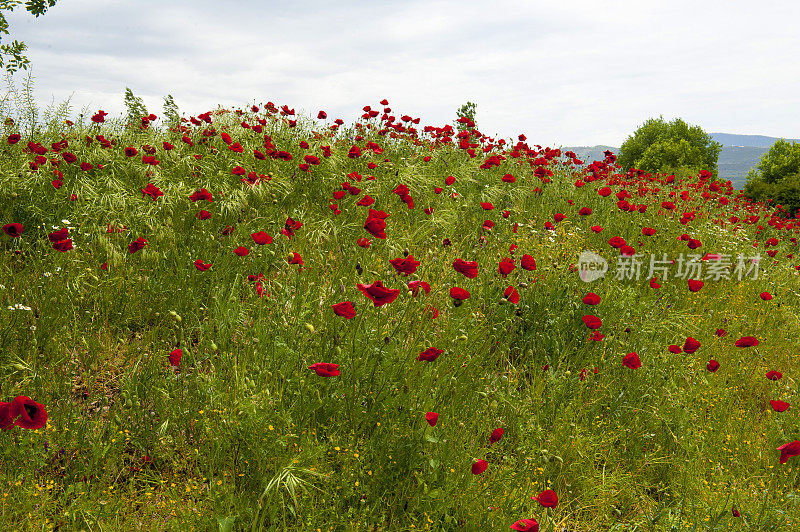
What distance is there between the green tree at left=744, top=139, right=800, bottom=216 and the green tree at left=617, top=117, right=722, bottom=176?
23.2ft

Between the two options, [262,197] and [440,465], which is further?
[262,197]

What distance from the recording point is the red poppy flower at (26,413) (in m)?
1.31

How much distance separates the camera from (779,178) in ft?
74.0

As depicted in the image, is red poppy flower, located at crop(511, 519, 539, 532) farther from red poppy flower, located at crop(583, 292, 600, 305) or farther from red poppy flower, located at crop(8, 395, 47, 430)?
red poppy flower, located at crop(583, 292, 600, 305)

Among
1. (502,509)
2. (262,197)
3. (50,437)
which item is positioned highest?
(262,197)

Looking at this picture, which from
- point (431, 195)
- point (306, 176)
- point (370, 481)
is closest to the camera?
point (370, 481)

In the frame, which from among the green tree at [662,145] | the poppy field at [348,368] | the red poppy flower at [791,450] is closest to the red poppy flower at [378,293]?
the poppy field at [348,368]

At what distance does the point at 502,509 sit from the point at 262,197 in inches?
123

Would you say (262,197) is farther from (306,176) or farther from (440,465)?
(440,465)

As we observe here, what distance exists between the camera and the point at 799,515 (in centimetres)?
238

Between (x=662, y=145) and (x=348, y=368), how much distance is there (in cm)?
3765

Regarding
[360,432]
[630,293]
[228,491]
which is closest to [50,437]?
[228,491]

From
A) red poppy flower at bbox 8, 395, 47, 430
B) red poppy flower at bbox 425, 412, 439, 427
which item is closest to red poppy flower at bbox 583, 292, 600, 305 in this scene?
red poppy flower at bbox 425, 412, 439, 427

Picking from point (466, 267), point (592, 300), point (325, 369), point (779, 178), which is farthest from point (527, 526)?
point (779, 178)
